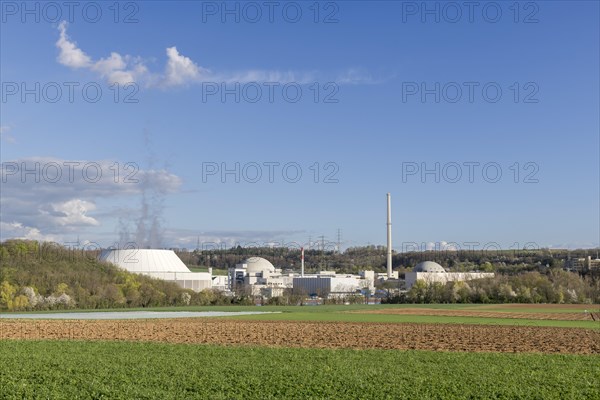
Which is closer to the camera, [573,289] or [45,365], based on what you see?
[45,365]

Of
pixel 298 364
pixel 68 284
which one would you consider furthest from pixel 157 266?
pixel 298 364

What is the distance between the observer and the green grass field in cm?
2322

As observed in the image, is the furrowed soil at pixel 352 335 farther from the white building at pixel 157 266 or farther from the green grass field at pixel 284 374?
the white building at pixel 157 266

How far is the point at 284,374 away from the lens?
87.7 feet

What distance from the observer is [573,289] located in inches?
4572

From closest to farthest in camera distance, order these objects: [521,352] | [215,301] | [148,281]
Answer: [521,352] < [215,301] < [148,281]

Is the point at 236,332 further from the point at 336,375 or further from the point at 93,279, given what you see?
the point at 93,279

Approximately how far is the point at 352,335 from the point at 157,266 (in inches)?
4108

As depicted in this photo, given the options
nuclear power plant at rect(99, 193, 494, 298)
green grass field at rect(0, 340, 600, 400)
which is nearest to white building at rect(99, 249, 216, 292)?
nuclear power plant at rect(99, 193, 494, 298)

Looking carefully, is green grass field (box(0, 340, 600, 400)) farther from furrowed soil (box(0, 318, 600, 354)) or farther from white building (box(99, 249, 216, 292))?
white building (box(99, 249, 216, 292))

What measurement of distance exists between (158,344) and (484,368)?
696 inches

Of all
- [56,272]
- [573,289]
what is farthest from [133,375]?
[573,289]

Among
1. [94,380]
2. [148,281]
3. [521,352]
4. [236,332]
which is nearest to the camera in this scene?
[94,380]

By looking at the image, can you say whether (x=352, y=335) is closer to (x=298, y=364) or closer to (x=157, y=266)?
(x=298, y=364)
